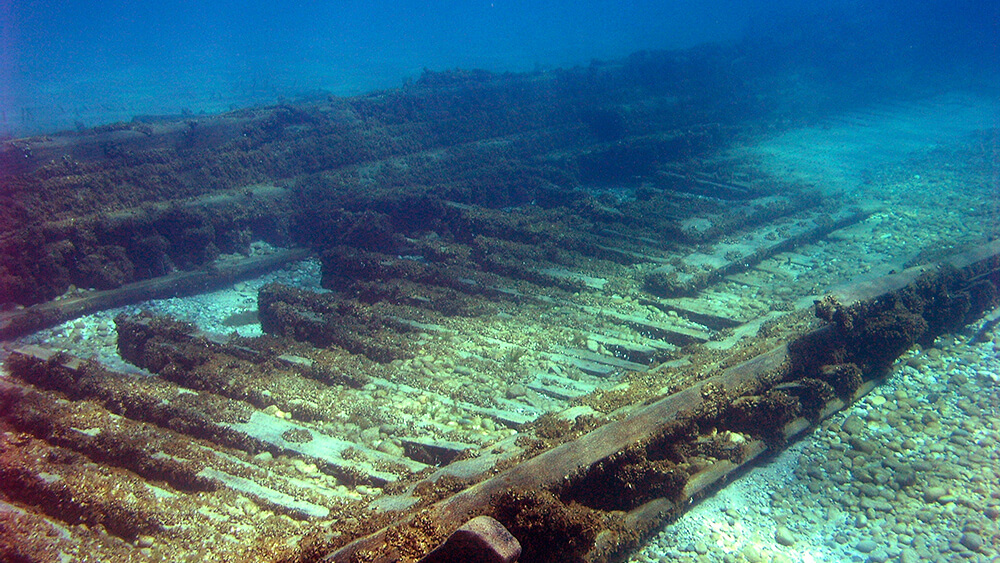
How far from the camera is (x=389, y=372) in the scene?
4.96 meters

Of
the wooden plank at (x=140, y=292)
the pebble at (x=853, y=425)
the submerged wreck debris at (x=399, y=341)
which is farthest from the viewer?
the wooden plank at (x=140, y=292)

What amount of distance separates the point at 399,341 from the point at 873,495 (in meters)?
4.10

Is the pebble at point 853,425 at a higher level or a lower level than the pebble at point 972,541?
higher

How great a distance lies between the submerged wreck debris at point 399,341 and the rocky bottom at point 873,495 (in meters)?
0.19

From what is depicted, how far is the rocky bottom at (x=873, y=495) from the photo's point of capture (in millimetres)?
3084

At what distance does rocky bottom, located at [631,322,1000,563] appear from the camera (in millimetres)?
3084

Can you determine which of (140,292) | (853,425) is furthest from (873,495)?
(140,292)

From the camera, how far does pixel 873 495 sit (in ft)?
11.5

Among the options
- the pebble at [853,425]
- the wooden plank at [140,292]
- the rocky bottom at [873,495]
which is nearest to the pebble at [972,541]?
the rocky bottom at [873,495]

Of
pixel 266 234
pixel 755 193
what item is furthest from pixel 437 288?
pixel 755 193

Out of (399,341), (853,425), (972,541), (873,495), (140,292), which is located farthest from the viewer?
(140,292)

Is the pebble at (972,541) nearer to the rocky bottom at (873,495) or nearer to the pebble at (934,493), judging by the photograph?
the rocky bottom at (873,495)

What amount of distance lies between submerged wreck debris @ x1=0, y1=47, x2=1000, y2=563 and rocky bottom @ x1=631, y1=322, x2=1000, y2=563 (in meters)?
0.19

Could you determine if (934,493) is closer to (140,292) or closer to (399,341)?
(399,341)
